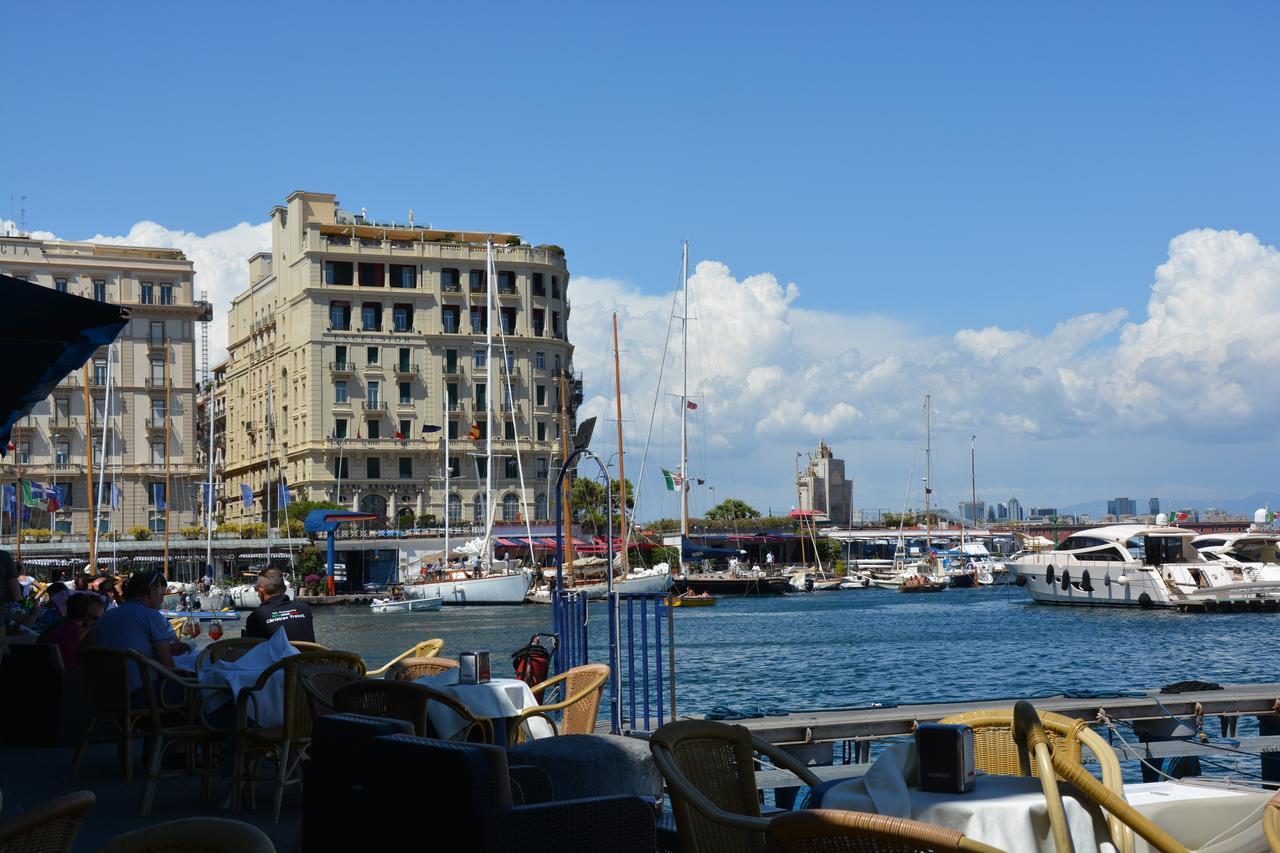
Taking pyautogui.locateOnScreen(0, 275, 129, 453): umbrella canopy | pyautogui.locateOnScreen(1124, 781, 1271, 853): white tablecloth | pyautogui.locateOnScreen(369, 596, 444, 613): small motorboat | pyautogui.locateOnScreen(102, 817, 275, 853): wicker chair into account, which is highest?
pyautogui.locateOnScreen(0, 275, 129, 453): umbrella canopy

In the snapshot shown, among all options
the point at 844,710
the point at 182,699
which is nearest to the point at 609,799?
the point at 182,699

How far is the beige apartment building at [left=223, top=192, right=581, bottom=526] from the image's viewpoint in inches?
3226

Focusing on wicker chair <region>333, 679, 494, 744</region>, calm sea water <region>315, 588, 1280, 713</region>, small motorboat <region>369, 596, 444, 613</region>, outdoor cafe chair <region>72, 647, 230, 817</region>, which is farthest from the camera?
small motorboat <region>369, 596, 444, 613</region>

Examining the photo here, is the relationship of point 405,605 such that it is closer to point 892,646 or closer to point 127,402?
point 127,402

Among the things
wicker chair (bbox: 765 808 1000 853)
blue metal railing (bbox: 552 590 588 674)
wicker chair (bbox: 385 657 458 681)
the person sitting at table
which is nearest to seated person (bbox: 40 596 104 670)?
the person sitting at table

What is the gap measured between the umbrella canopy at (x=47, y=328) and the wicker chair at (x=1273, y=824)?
439 centimetres

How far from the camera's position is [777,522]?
114 m

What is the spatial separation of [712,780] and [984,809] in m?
0.94

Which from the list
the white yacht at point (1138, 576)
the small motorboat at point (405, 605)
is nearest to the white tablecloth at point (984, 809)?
the white yacht at point (1138, 576)

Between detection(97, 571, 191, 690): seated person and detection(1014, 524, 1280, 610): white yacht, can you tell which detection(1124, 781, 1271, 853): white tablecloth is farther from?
detection(1014, 524, 1280, 610): white yacht

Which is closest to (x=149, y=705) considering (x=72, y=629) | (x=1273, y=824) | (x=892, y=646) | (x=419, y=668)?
(x=419, y=668)

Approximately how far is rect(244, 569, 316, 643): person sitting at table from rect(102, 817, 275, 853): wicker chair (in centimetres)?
671

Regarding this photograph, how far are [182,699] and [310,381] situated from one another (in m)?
75.6

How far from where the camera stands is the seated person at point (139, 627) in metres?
7.99
